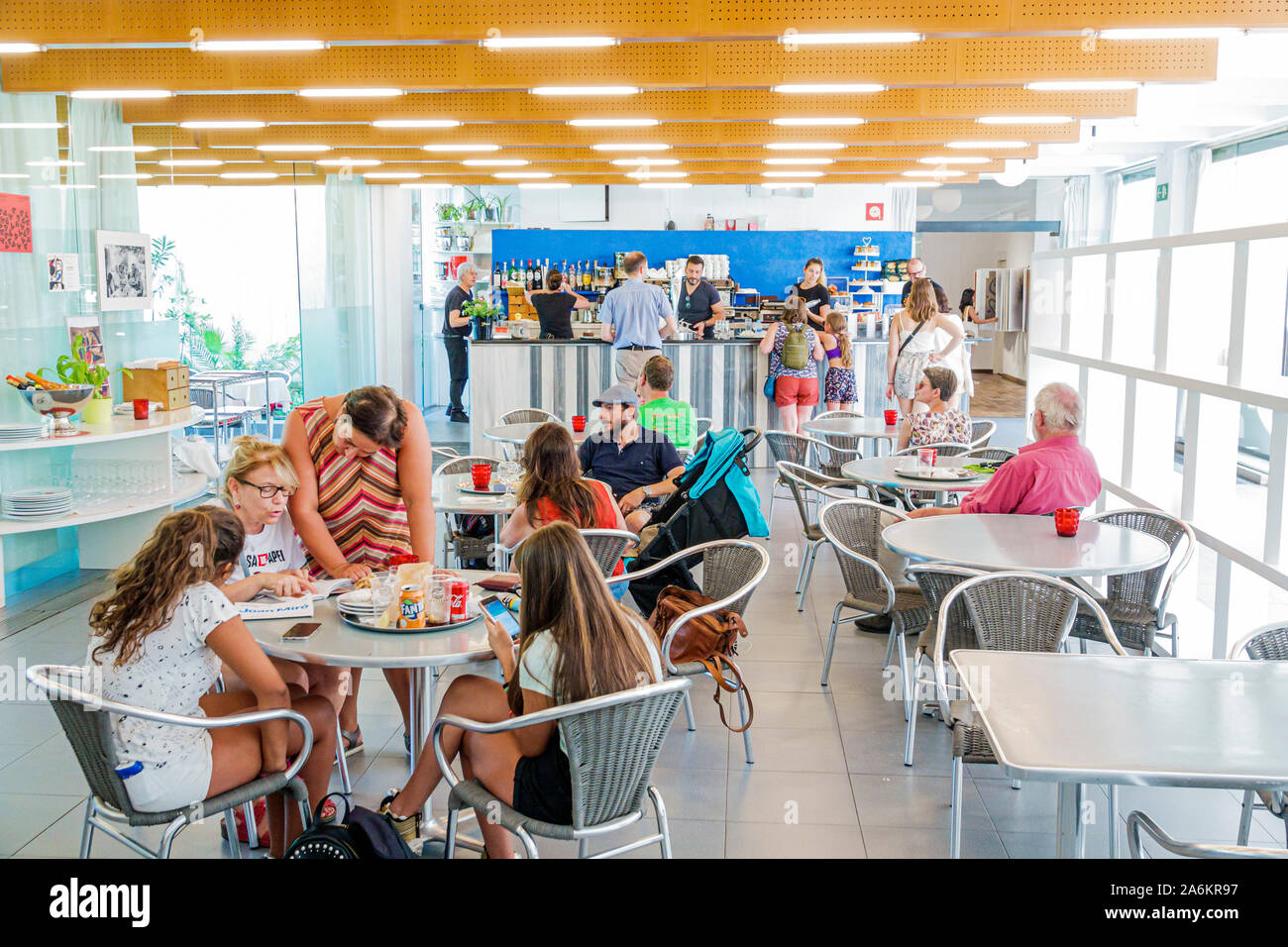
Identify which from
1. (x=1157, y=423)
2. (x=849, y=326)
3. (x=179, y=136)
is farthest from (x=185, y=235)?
(x=1157, y=423)

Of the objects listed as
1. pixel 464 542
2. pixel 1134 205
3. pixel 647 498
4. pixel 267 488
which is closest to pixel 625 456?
pixel 647 498

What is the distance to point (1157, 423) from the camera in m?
5.99

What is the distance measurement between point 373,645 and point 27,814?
1.58 meters

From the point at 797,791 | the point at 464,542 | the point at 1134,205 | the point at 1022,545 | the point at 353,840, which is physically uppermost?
the point at 1134,205

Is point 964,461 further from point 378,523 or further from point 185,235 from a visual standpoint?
point 185,235

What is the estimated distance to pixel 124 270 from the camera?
7539mm

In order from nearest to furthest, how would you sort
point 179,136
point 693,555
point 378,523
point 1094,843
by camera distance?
point 1094,843
point 378,523
point 693,555
point 179,136

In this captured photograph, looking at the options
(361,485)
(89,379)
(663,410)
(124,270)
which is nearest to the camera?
(361,485)

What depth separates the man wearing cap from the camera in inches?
222

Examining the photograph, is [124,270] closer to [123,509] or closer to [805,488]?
[123,509]

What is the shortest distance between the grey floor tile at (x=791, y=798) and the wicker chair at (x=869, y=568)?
2.39 ft

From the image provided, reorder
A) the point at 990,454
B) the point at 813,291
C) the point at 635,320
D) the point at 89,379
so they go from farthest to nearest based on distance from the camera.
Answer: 1. the point at 813,291
2. the point at 635,320
3. the point at 89,379
4. the point at 990,454

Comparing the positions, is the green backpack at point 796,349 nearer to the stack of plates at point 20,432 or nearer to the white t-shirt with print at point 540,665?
the stack of plates at point 20,432

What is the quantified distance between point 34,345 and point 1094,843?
6.20 meters
